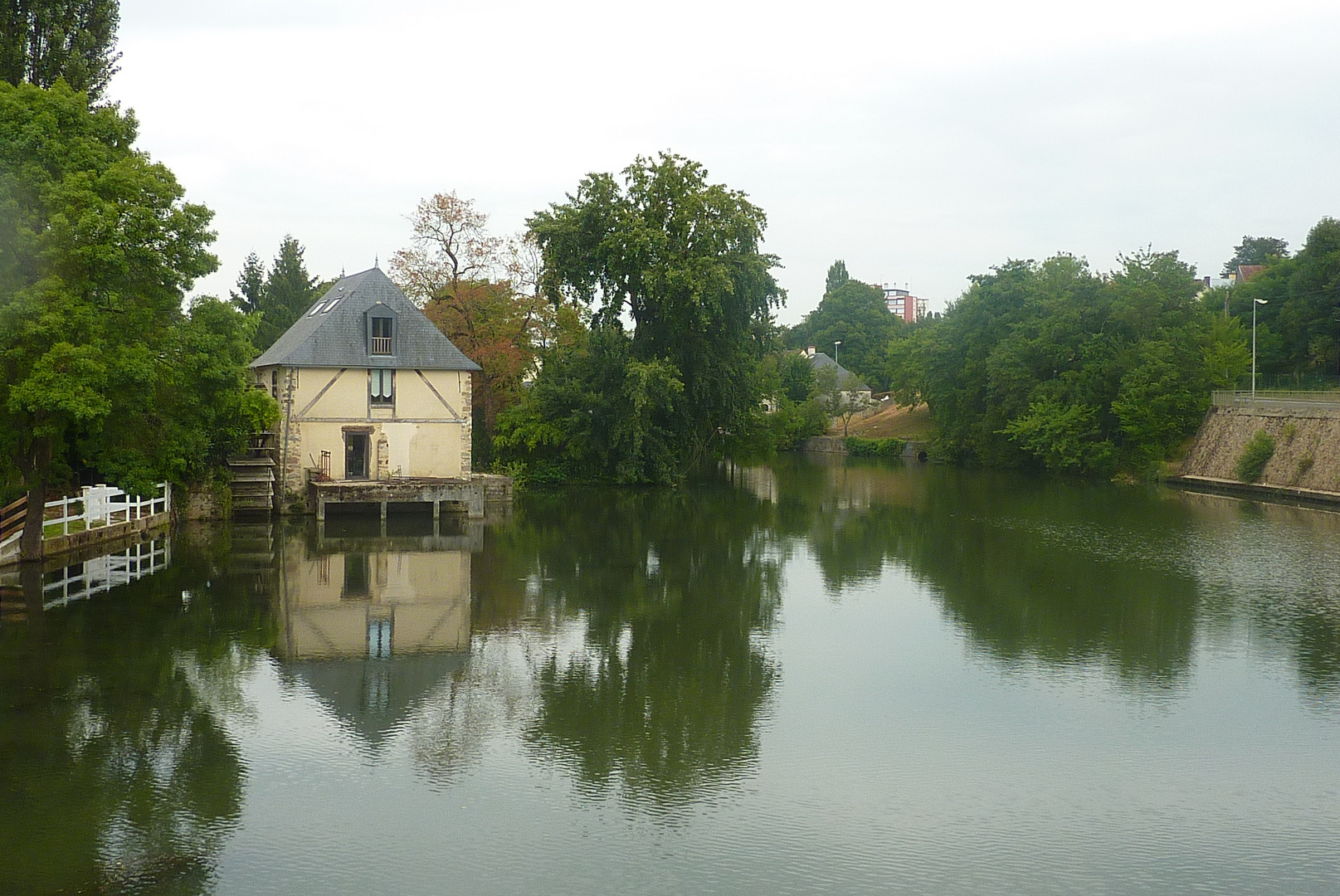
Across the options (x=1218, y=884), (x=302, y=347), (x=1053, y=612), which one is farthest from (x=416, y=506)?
(x=1218, y=884)

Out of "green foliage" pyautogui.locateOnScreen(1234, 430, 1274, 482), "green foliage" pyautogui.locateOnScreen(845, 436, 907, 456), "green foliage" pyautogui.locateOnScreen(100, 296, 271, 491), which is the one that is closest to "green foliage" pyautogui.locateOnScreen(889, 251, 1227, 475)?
"green foliage" pyautogui.locateOnScreen(1234, 430, 1274, 482)

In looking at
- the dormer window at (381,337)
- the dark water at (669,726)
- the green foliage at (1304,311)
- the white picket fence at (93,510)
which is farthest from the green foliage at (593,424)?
the green foliage at (1304,311)

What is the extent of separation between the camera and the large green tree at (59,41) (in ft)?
79.3

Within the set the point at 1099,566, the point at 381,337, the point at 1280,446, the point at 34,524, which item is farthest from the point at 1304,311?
the point at 34,524

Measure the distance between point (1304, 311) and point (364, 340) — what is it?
42568mm

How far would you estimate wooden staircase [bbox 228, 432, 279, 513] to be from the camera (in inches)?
1162


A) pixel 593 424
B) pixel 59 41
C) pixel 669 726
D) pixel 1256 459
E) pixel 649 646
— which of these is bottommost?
pixel 669 726

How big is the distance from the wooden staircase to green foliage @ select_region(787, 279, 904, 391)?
2879 inches

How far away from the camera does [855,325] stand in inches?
4094

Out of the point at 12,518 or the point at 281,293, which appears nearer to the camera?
the point at 12,518

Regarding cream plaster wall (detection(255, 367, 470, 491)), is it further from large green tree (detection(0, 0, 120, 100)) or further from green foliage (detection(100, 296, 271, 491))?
large green tree (detection(0, 0, 120, 100))

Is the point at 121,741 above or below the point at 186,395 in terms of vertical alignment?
below

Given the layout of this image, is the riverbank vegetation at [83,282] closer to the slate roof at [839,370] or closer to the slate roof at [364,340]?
the slate roof at [364,340]

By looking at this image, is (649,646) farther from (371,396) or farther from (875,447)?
(875,447)
